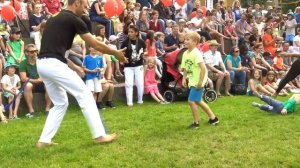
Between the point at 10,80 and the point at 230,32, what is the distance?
1016 cm

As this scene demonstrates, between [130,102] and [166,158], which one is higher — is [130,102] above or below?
below

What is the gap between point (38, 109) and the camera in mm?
11586

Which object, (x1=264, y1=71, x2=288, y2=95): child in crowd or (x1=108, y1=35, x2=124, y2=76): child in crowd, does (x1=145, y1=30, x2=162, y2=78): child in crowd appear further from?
(x1=264, y1=71, x2=288, y2=95): child in crowd

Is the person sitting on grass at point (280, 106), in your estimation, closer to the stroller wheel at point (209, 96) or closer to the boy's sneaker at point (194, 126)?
the boy's sneaker at point (194, 126)

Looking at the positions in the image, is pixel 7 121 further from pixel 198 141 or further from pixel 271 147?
pixel 271 147

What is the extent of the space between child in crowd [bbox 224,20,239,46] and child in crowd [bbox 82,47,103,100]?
7.99m

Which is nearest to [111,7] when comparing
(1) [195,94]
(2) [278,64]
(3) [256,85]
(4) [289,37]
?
(3) [256,85]

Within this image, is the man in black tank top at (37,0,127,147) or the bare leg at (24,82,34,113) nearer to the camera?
the man in black tank top at (37,0,127,147)

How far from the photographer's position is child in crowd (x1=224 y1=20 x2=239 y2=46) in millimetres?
18644

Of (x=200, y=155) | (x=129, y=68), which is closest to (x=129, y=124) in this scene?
(x=200, y=155)

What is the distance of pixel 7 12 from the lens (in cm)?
1330

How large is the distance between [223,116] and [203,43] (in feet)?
18.3

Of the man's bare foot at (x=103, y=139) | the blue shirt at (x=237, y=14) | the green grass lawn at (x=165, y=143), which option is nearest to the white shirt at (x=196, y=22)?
the blue shirt at (x=237, y=14)

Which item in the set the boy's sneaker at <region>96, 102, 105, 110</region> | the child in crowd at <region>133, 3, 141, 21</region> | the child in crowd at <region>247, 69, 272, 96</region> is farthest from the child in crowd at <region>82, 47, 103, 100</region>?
the child in crowd at <region>133, 3, 141, 21</region>
